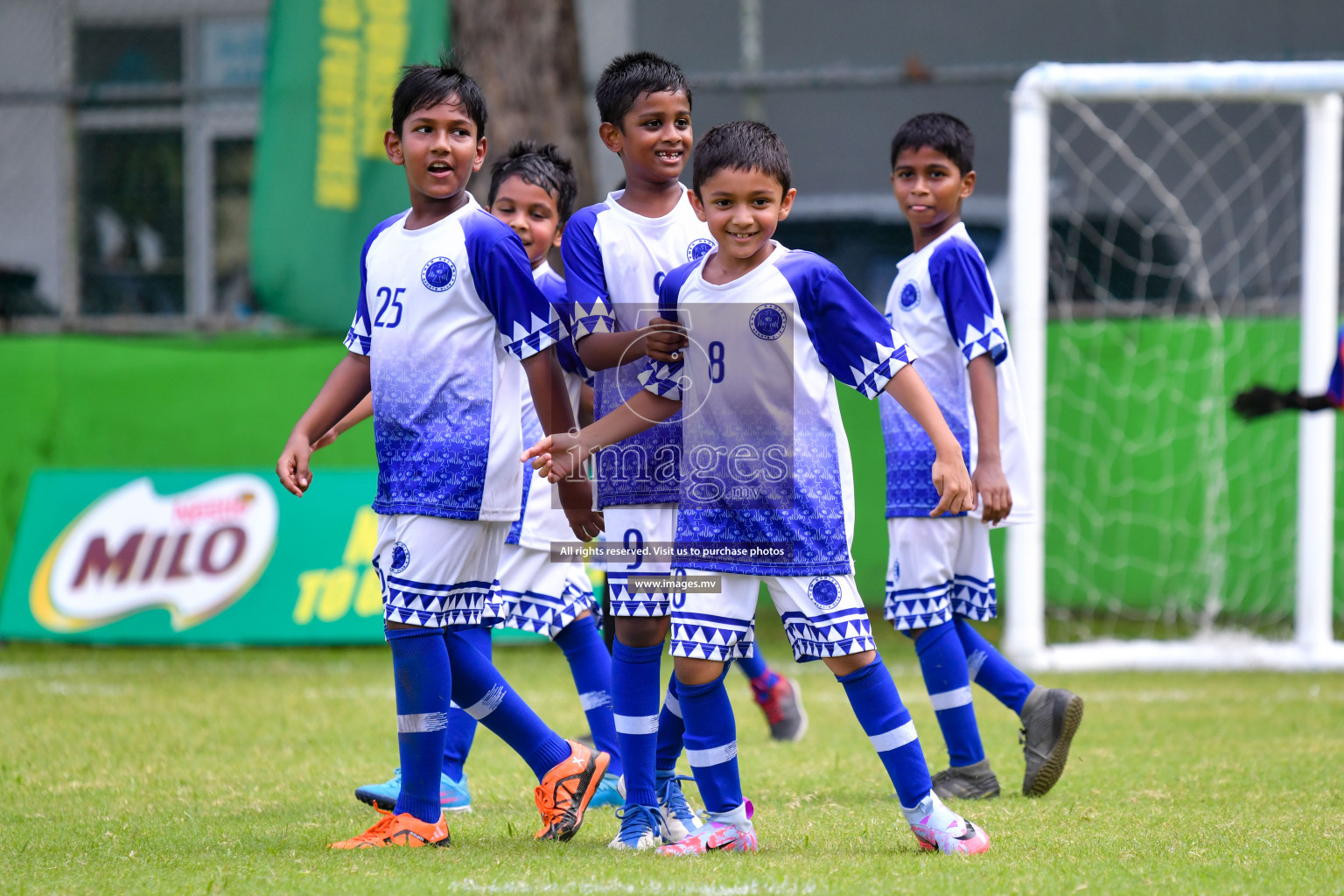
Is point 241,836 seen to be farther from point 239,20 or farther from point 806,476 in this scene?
point 239,20

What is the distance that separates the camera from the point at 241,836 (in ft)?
10.9

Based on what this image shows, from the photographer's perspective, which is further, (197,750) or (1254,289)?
(1254,289)

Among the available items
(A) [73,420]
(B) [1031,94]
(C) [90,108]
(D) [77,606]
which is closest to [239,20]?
(C) [90,108]

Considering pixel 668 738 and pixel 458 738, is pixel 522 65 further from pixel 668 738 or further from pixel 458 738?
pixel 668 738

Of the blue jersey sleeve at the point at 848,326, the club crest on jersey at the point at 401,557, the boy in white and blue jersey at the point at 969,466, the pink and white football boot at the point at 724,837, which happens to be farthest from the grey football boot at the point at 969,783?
the club crest on jersey at the point at 401,557

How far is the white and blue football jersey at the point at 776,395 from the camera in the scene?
9.82 ft

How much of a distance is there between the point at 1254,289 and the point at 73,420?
6774 millimetres

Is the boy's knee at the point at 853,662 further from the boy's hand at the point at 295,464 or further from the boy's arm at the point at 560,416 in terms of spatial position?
the boy's hand at the point at 295,464

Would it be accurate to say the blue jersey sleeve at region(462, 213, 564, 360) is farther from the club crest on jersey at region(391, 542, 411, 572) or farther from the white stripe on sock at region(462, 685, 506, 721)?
the white stripe on sock at region(462, 685, 506, 721)

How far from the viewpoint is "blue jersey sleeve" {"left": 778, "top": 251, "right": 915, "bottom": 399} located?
9.75ft

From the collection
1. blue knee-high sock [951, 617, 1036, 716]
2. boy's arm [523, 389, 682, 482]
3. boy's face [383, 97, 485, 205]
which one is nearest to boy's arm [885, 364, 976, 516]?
boy's arm [523, 389, 682, 482]

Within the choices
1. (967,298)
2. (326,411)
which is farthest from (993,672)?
(326,411)

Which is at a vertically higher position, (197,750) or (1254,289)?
(1254,289)

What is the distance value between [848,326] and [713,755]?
0.96 metres
